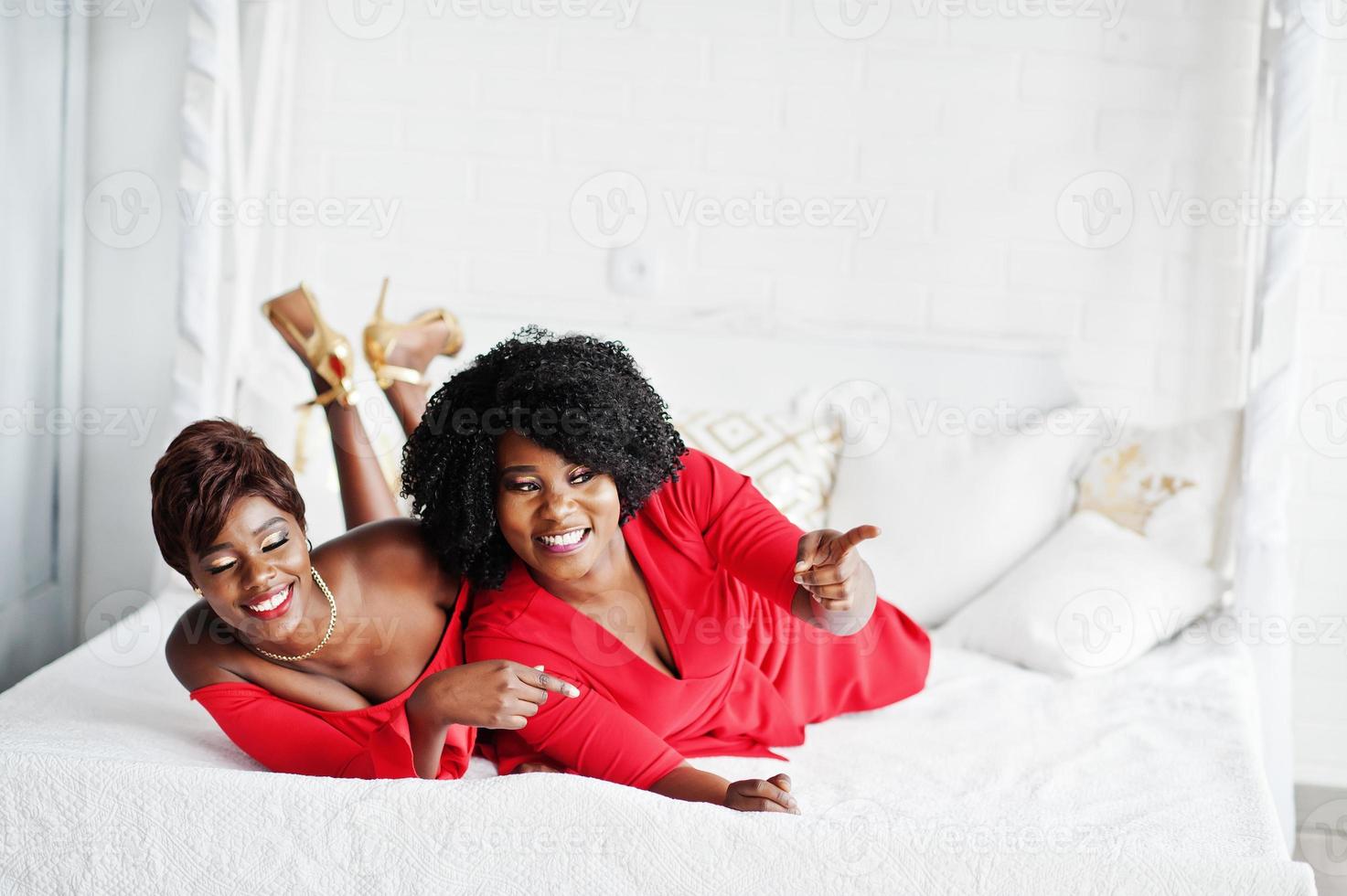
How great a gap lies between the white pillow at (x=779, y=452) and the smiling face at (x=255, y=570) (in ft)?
3.39

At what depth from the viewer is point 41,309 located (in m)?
2.64

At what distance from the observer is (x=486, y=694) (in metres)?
1.45

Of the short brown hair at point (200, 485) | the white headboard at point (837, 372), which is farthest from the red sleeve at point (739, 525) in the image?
the white headboard at point (837, 372)

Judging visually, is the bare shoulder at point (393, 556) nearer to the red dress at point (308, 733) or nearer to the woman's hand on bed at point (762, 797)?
the red dress at point (308, 733)

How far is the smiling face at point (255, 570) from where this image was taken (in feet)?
4.93

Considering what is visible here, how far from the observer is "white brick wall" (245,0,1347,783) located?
2627 millimetres

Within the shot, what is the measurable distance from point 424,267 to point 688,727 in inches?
56.3

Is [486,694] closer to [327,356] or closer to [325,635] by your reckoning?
[325,635]

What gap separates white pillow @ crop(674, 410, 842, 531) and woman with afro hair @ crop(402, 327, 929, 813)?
20.7 inches

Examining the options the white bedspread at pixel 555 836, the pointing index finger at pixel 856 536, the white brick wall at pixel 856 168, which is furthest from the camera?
the white brick wall at pixel 856 168

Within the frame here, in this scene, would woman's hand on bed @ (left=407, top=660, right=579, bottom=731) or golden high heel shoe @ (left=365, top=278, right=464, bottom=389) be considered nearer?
woman's hand on bed @ (left=407, top=660, right=579, bottom=731)

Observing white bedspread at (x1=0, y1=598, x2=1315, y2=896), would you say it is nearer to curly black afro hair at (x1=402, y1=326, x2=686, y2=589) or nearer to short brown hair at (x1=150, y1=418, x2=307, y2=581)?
short brown hair at (x1=150, y1=418, x2=307, y2=581)

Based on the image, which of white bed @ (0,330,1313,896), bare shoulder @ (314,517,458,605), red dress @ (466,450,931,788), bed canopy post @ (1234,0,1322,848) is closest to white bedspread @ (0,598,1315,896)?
white bed @ (0,330,1313,896)

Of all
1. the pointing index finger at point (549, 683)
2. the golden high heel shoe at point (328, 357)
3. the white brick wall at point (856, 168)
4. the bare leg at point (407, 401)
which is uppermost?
the white brick wall at point (856, 168)
